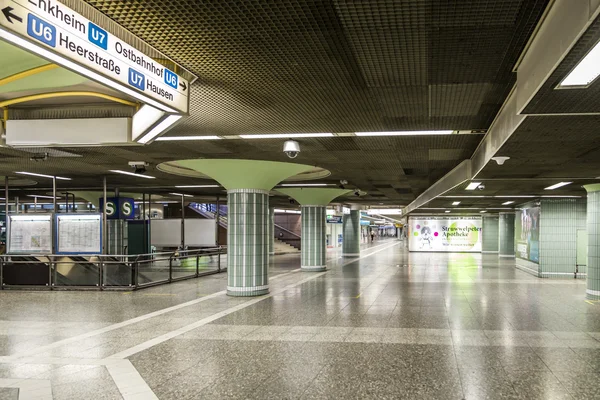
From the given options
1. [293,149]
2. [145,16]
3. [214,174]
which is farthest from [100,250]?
[145,16]

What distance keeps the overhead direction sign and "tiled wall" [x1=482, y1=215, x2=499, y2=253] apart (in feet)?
111

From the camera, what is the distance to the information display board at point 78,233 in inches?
555

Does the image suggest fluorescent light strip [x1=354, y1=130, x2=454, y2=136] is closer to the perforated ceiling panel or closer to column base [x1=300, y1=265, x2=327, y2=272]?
the perforated ceiling panel

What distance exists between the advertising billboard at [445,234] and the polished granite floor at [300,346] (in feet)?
77.4

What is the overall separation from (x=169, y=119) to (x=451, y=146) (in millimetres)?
5320

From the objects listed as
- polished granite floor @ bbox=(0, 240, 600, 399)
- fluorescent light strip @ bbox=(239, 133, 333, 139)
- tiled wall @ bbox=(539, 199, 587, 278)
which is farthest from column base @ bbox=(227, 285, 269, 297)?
tiled wall @ bbox=(539, 199, 587, 278)

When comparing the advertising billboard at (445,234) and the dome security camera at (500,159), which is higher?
the dome security camera at (500,159)

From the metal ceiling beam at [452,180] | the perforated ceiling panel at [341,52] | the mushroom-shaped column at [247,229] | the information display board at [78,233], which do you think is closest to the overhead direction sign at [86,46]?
the perforated ceiling panel at [341,52]

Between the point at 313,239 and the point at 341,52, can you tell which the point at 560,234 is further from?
the point at 341,52

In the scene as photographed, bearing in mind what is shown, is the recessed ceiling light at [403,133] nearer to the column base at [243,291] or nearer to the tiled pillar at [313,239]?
the column base at [243,291]

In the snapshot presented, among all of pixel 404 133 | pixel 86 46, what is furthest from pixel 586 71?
pixel 404 133

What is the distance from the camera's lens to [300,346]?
7.00 m

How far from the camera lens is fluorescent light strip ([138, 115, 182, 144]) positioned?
17.8 feet

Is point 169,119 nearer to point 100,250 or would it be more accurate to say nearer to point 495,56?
point 495,56
